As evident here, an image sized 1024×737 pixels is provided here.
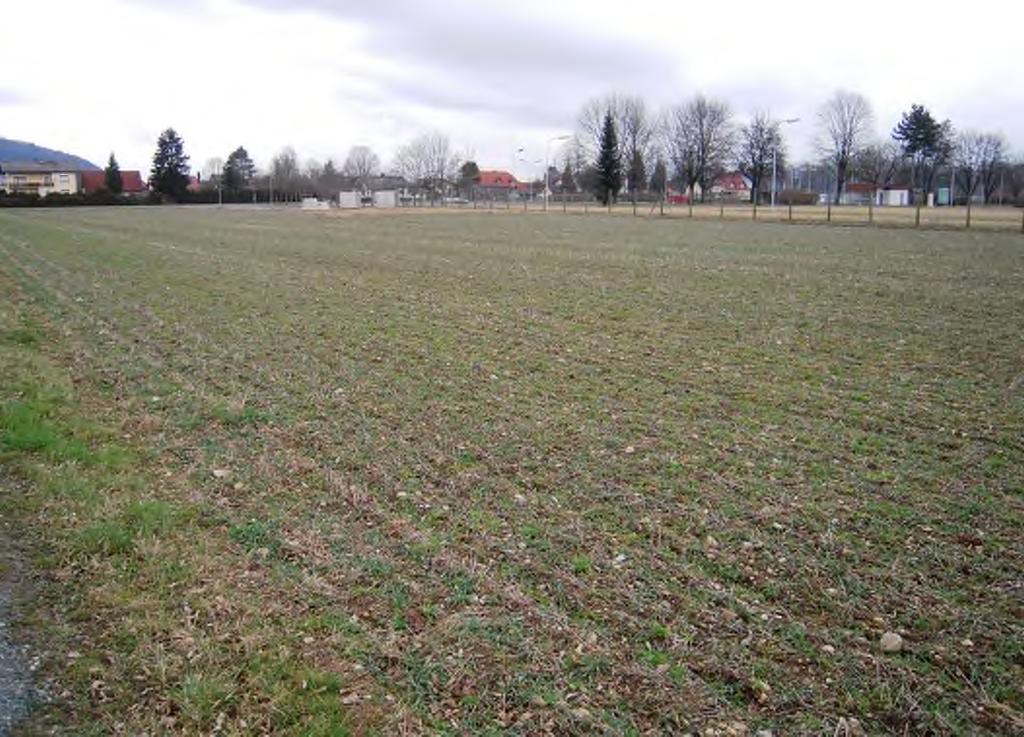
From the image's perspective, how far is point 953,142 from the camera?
344 ft

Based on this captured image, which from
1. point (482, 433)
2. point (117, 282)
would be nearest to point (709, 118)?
point (117, 282)

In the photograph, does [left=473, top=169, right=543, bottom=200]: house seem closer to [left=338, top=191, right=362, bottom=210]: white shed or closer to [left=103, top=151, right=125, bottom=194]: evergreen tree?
[left=338, top=191, right=362, bottom=210]: white shed

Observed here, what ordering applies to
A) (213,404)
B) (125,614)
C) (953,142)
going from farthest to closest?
(953,142) → (213,404) → (125,614)

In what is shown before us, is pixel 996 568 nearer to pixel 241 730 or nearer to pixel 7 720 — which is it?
pixel 241 730

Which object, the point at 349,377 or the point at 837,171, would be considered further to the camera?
the point at 837,171

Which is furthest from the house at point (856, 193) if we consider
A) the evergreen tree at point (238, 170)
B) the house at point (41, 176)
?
the house at point (41, 176)

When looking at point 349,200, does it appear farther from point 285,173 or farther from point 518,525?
point 518,525

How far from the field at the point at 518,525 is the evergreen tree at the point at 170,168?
10120 cm

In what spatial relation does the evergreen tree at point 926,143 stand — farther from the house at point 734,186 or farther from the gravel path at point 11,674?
the gravel path at point 11,674

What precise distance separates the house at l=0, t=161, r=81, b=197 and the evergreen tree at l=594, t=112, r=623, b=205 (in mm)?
93402

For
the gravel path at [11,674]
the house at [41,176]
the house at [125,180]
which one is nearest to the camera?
the gravel path at [11,674]

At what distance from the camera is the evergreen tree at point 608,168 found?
Result: 92.8 m

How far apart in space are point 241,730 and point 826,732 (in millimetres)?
2642

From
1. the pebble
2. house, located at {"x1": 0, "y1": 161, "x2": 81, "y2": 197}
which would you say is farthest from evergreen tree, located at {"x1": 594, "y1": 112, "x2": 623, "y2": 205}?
house, located at {"x1": 0, "y1": 161, "x2": 81, "y2": 197}
